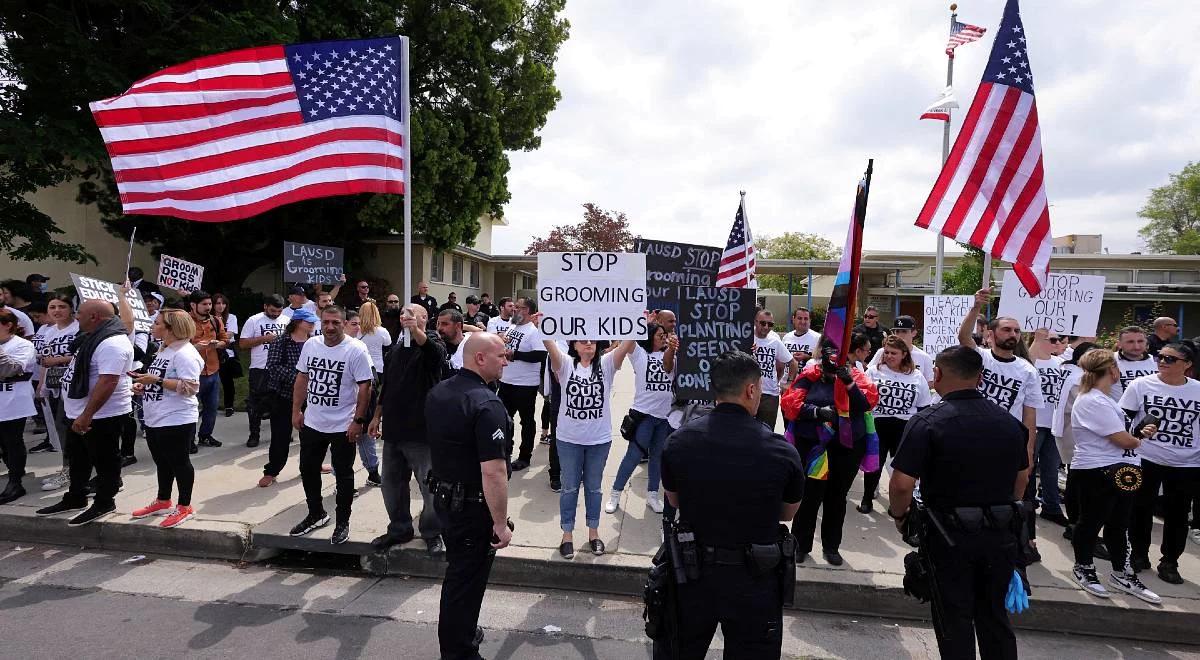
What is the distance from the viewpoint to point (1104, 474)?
15.7 feet

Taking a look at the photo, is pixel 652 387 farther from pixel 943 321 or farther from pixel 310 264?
pixel 310 264

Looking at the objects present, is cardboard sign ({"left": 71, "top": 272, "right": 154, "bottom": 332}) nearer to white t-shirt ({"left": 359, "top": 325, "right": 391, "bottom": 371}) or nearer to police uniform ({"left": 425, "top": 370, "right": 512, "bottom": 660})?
white t-shirt ({"left": 359, "top": 325, "right": 391, "bottom": 371})

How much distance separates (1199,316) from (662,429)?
120 ft

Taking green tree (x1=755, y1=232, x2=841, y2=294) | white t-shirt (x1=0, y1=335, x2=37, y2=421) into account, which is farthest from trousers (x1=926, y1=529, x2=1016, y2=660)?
green tree (x1=755, y1=232, x2=841, y2=294)

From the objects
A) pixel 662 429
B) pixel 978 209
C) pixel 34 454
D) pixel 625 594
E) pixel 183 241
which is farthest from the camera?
pixel 183 241

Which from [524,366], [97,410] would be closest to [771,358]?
[524,366]

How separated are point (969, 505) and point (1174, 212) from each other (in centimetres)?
6513

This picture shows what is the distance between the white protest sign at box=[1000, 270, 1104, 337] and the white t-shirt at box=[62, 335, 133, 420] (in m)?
8.81

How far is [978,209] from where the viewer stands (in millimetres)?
5320

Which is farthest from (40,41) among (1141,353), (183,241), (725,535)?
(1141,353)

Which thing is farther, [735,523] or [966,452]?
[966,452]

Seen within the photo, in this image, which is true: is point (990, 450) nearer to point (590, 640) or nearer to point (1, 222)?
point (590, 640)

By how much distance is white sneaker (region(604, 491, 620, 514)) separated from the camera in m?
6.25

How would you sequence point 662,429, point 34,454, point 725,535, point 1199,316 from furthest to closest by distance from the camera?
1. point 1199,316
2. point 34,454
3. point 662,429
4. point 725,535
